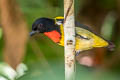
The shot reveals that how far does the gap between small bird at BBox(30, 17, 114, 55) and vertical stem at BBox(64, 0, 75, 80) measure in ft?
0.28

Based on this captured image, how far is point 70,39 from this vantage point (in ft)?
2.17

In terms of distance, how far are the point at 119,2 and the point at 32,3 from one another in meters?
0.42

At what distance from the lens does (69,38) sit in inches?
26.0

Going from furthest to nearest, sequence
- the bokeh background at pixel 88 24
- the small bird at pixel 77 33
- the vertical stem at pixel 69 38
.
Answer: the bokeh background at pixel 88 24 → the small bird at pixel 77 33 → the vertical stem at pixel 69 38

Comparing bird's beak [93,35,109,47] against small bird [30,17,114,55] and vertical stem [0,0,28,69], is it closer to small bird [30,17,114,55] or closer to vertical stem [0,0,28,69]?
small bird [30,17,114,55]

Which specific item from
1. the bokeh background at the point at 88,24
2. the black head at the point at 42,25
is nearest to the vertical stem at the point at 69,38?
the black head at the point at 42,25

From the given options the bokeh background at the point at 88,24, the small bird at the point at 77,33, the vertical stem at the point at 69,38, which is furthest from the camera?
the bokeh background at the point at 88,24

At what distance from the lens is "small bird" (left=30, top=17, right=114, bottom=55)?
2.47 feet

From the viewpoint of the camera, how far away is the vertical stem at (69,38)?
0.64 m

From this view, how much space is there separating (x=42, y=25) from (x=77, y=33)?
0.38 feet

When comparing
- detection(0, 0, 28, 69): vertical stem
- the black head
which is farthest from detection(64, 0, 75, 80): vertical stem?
detection(0, 0, 28, 69): vertical stem

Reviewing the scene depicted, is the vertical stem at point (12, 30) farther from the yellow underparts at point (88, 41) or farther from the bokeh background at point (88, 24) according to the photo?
the yellow underparts at point (88, 41)

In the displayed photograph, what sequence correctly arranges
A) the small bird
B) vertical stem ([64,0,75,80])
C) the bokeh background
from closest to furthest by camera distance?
vertical stem ([64,0,75,80]), the small bird, the bokeh background

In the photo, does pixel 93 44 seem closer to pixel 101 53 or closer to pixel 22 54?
pixel 22 54
